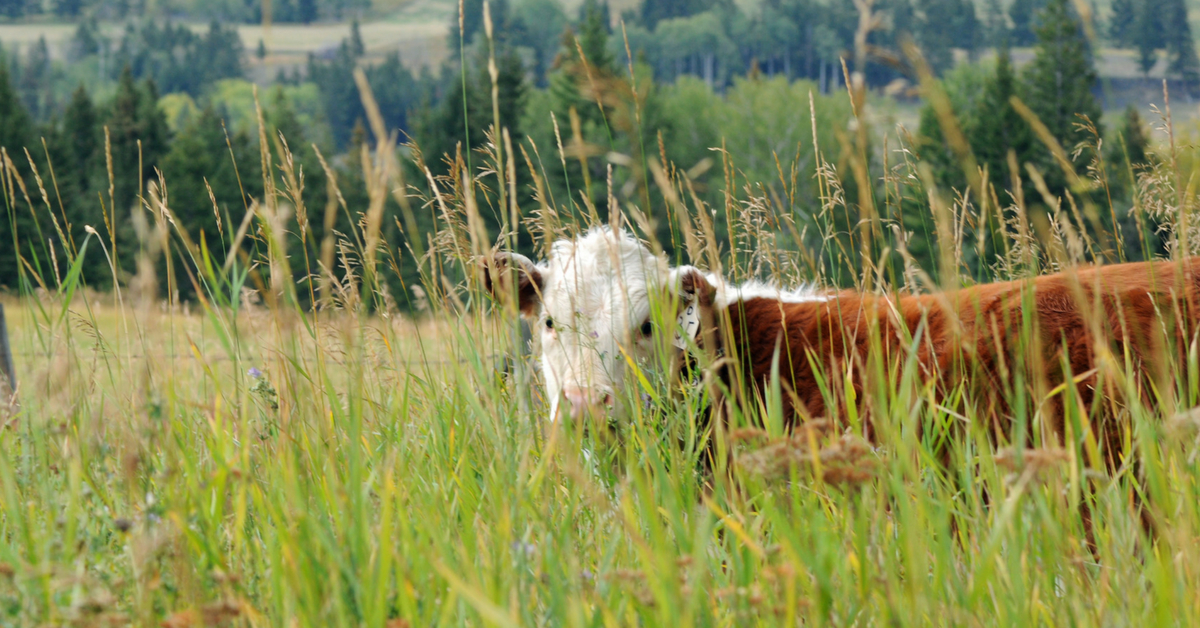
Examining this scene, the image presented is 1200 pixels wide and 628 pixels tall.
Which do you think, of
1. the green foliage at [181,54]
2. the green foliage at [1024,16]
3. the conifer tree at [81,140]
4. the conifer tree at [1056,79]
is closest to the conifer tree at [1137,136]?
the conifer tree at [1056,79]

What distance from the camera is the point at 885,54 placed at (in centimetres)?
221

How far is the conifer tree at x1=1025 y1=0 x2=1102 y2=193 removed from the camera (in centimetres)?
4356

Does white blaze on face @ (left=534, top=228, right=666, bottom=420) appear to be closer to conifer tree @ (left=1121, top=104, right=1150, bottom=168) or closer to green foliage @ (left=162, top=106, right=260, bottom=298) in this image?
conifer tree @ (left=1121, top=104, right=1150, bottom=168)

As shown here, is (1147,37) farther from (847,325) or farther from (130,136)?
(130,136)

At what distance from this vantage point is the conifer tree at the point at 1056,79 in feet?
143

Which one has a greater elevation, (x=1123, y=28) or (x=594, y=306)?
(x=1123, y=28)

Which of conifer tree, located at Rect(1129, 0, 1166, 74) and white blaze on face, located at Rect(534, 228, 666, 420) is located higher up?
conifer tree, located at Rect(1129, 0, 1166, 74)

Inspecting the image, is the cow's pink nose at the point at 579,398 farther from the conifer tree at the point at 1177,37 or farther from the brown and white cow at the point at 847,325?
the conifer tree at the point at 1177,37

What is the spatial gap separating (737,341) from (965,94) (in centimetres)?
7395

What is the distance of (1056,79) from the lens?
162 ft

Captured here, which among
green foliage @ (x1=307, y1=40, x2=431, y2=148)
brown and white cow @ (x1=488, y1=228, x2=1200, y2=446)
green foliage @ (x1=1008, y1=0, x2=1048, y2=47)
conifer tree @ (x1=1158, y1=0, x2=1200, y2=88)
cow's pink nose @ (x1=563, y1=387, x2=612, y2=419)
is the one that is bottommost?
green foliage @ (x1=307, y1=40, x2=431, y2=148)

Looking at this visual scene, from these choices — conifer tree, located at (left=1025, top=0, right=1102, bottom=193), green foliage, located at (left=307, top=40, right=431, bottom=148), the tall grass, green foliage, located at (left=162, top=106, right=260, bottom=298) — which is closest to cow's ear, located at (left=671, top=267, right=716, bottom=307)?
the tall grass

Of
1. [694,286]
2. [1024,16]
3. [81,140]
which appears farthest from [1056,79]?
[81,140]

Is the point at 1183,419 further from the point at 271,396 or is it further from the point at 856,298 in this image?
the point at 856,298
